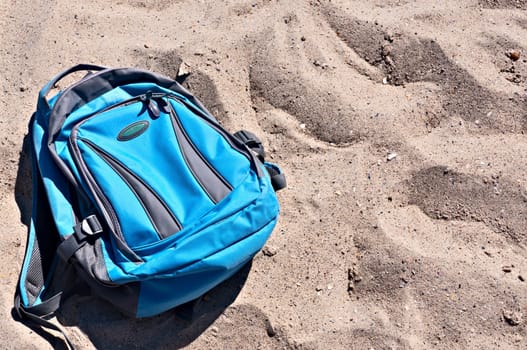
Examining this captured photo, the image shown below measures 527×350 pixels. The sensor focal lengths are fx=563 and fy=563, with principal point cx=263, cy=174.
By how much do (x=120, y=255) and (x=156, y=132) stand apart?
531 millimetres

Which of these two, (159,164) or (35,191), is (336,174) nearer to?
(159,164)

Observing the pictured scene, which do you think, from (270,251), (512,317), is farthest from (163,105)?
(512,317)

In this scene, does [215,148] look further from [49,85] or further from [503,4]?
[503,4]

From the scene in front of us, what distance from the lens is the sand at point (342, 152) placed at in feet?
7.31

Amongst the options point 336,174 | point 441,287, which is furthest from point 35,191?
point 441,287

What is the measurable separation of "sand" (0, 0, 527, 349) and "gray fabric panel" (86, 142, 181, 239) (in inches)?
14.8

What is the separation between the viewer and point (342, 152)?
252 centimetres

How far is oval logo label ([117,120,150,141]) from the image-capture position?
2.26 m

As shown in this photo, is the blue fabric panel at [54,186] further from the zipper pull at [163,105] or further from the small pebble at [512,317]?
the small pebble at [512,317]

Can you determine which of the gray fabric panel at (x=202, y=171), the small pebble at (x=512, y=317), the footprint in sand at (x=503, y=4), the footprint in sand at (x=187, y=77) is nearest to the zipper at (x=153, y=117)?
the gray fabric panel at (x=202, y=171)

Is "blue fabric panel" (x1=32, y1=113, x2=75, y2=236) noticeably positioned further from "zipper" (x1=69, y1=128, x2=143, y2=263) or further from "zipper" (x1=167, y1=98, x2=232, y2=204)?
"zipper" (x1=167, y1=98, x2=232, y2=204)

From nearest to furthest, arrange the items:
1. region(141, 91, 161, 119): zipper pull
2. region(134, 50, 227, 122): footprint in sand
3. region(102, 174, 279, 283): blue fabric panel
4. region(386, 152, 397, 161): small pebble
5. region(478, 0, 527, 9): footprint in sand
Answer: region(102, 174, 279, 283): blue fabric panel, region(141, 91, 161, 119): zipper pull, region(386, 152, 397, 161): small pebble, region(134, 50, 227, 122): footprint in sand, region(478, 0, 527, 9): footprint in sand

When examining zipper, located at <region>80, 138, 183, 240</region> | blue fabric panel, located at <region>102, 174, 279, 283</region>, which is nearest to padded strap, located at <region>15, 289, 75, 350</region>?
blue fabric panel, located at <region>102, 174, 279, 283</region>

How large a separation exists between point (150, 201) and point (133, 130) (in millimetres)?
328
